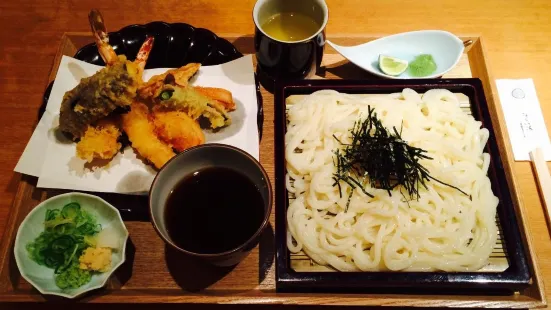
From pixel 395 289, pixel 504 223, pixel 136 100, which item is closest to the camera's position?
pixel 395 289

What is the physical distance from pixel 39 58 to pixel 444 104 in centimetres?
234

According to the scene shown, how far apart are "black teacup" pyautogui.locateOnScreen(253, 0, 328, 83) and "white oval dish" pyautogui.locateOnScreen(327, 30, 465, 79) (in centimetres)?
18

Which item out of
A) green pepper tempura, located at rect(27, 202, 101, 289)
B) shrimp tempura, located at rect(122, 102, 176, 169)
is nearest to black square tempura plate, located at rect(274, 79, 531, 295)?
shrimp tempura, located at rect(122, 102, 176, 169)

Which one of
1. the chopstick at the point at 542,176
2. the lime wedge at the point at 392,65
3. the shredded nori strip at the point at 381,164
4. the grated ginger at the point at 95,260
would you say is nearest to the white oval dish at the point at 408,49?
the lime wedge at the point at 392,65

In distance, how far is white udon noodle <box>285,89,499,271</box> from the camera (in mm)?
1707

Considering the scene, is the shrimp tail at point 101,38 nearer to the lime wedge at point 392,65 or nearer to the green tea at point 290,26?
the green tea at point 290,26

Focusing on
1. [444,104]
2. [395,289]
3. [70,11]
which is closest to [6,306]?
[395,289]

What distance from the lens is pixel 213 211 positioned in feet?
5.46

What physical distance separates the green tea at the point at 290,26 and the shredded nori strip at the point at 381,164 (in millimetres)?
679

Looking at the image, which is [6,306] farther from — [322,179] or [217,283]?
[322,179]

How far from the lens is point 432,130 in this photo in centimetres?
202

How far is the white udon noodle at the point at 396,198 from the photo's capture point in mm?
1707

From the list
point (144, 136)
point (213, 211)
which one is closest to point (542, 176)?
point (213, 211)

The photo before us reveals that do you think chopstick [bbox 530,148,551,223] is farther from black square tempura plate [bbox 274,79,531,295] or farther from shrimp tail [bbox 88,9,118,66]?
shrimp tail [bbox 88,9,118,66]
